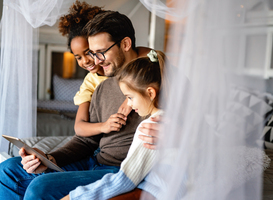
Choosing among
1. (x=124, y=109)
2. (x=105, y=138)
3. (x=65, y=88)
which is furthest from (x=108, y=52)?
(x=65, y=88)

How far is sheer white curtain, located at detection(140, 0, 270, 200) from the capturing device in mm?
694

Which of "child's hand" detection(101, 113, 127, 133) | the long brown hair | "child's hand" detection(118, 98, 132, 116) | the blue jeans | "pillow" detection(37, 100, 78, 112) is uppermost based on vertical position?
the long brown hair

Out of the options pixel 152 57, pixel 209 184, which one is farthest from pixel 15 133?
pixel 209 184

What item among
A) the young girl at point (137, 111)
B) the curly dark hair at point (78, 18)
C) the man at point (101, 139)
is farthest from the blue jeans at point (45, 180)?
the curly dark hair at point (78, 18)

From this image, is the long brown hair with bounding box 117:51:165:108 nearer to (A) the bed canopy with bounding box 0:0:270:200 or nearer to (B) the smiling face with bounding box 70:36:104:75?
(A) the bed canopy with bounding box 0:0:270:200

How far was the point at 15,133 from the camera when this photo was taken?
2004 mm

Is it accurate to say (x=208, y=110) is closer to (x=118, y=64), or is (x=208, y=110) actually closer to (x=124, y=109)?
(x=124, y=109)

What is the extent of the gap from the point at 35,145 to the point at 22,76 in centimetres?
49

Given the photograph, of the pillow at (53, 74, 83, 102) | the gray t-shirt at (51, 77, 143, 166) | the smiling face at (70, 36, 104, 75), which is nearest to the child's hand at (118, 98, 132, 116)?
the gray t-shirt at (51, 77, 143, 166)

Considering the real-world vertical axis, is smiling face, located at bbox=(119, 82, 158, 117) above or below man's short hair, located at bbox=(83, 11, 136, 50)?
below

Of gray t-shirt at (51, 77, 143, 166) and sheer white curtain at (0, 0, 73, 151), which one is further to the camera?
sheer white curtain at (0, 0, 73, 151)

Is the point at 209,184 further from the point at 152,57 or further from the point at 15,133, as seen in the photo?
the point at 15,133

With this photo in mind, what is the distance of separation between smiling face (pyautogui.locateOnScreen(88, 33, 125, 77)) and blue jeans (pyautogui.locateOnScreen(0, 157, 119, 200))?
1.66 ft

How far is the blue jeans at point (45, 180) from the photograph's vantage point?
3.45 ft
